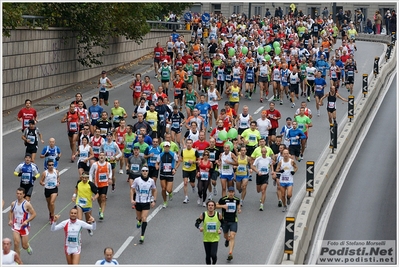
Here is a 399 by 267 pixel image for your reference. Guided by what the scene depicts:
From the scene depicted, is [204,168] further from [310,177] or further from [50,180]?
[50,180]

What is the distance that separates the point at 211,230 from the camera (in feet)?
56.1

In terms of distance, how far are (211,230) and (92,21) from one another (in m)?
20.6

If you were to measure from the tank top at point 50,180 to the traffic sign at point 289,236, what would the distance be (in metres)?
5.33

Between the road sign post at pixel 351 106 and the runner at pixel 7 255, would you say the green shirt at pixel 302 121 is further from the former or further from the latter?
the runner at pixel 7 255

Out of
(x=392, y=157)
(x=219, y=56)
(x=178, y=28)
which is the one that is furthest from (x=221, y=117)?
(x=178, y=28)

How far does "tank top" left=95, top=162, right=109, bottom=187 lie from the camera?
1992 cm

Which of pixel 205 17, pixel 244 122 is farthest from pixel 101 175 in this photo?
pixel 205 17

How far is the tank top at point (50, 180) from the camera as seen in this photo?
19.5 meters

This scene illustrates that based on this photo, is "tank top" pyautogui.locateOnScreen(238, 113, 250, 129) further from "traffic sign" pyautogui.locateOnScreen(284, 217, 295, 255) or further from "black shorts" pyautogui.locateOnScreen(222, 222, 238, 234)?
"traffic sign" pyautogui.locateOnScreen(284, 217, 295, 255)

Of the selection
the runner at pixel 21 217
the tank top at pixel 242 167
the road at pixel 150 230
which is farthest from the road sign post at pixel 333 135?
the runner at pixel 21 217

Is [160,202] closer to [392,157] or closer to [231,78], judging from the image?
[392,157]

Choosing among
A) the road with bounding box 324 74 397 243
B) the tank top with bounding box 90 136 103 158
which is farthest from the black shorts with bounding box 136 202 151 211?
the road with bounding box 324 74 397 243

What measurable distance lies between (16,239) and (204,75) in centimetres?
1791

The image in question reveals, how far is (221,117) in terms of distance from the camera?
81.7ft
